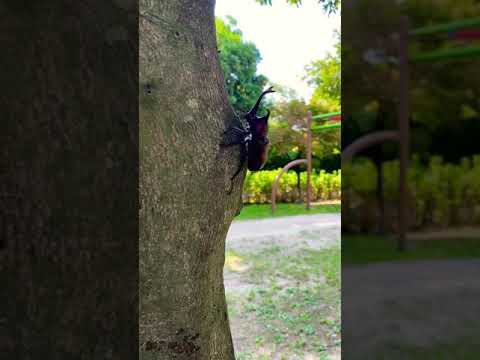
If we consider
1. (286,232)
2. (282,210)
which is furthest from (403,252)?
(282,210)

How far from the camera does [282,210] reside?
40.8 ft

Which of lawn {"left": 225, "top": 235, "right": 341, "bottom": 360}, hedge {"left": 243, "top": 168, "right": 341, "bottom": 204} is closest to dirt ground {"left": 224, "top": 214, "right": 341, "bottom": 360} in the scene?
lawn {"left": 225, "top": 235, "right": 341, "bottom": 360}

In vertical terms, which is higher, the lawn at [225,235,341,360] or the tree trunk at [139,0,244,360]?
the tree trunk at [139,0,244,360]

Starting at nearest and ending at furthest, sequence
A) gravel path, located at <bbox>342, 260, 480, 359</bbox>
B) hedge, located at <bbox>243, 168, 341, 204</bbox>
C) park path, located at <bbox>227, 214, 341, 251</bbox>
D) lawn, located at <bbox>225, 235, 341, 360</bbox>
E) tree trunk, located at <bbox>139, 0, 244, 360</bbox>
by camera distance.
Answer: gravel path, located at <bbox>342, 260, 480, 359</bbox> → tree trunk, located at <bbox>139, 0, 244, 360</bbox> → lawn, located at <bbox>225, 235, 341, 360</bbox> → park path, located at <bbox>227, 214, 341, 251</bbox> → hedge, located at <bbox>243, 168, 341, 204</bbox>

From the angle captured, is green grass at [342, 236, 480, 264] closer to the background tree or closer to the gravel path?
the gravel path

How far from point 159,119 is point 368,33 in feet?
2.56

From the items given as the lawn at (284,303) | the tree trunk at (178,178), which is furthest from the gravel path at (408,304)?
the lawn at (284,303)

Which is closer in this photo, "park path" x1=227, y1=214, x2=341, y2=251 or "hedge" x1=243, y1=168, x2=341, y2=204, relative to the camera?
"park path" x1=227, y1=214, x2=341, y2=251
